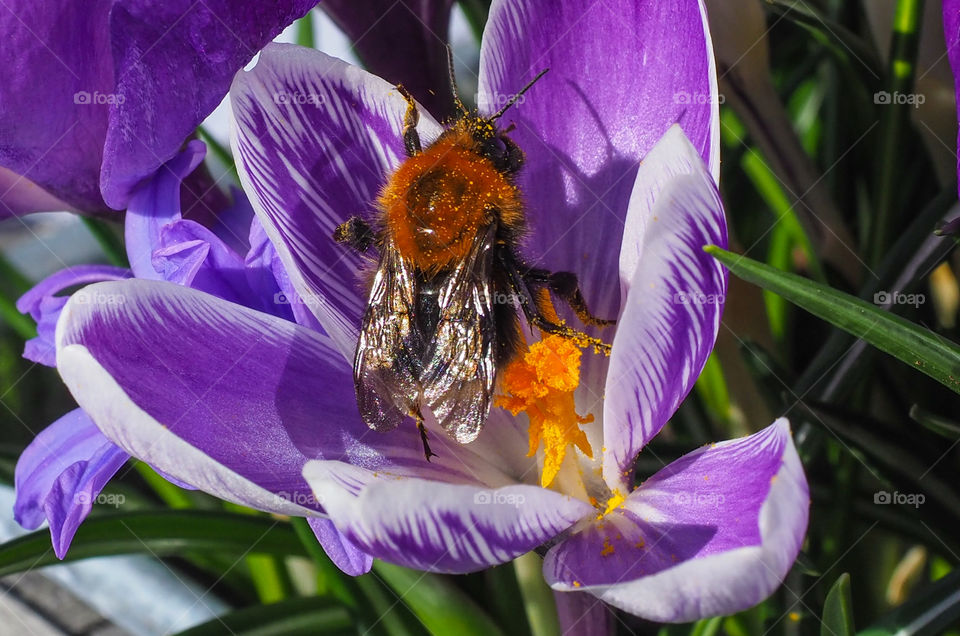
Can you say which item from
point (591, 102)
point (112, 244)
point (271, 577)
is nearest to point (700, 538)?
point (591, 102)

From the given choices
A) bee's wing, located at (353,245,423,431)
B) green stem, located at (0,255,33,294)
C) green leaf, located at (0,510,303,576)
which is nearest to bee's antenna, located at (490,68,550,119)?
bee's wing, located at (353,245,423,431)

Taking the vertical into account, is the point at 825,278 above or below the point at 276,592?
above

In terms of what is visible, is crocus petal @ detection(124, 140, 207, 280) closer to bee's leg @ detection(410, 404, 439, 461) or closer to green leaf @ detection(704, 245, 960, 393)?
bee's leg @ detection(410, 404, 439, 461)

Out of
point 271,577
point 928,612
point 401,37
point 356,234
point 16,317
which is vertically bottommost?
point 271,577

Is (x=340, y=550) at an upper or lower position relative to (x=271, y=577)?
upper

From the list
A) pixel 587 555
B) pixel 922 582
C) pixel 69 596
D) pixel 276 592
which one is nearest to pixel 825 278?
pixel 922 582

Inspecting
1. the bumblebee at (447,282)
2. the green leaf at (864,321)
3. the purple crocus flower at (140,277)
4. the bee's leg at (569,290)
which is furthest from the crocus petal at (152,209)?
the green leaf at (864,321)

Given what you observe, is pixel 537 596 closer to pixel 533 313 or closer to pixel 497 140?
pixel 533 313

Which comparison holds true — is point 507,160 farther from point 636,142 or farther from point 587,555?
point 587,555
